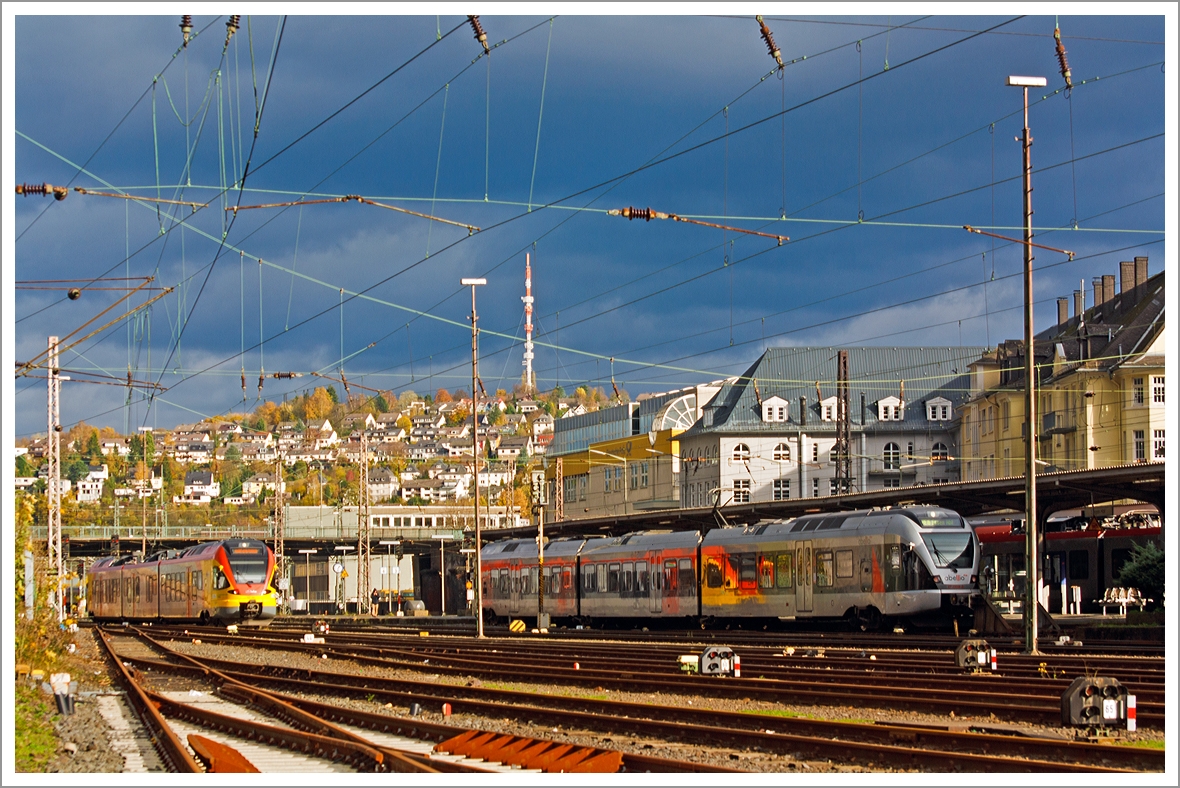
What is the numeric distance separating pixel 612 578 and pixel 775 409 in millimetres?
55208

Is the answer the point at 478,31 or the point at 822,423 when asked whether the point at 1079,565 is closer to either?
the point at 478,31

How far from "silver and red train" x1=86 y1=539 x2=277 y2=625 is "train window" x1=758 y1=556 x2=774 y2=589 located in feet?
78.7

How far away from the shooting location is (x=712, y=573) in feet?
126

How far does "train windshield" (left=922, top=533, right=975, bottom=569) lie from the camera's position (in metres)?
31.5

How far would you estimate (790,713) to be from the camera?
54.6 feet

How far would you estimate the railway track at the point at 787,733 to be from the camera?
11812 millimetres

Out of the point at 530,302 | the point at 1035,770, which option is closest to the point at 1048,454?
the point at 1035,770

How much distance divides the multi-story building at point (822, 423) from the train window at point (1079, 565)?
43731mm

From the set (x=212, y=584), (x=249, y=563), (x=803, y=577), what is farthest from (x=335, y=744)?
(x=212, y=584)

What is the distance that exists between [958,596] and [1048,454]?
44649mm

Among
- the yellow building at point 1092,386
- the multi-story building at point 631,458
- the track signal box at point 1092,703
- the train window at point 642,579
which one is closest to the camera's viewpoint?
the track signal box at point 1092,703

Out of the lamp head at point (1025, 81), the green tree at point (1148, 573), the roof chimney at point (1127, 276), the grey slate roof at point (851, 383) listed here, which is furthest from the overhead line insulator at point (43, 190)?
the grey slate roof at point (851, 383)

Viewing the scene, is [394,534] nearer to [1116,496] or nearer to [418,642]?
[418,642]

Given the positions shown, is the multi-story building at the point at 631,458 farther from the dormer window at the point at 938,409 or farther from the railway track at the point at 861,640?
the railway track at the point at 861,640
